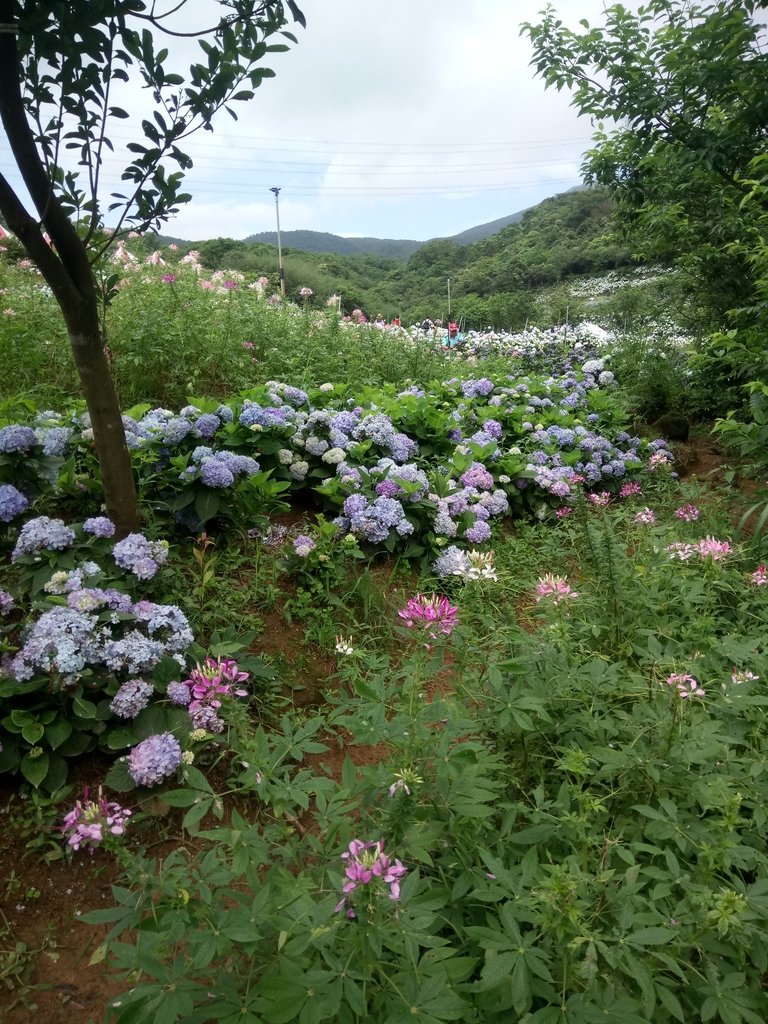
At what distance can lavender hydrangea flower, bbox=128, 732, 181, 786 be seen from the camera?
1.64m

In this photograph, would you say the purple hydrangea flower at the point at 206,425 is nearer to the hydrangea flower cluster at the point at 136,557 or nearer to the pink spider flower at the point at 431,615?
the hydrangea flower cluster at the point at 136,557

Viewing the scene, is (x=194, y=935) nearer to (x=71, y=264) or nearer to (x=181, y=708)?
(x=181, y=708)

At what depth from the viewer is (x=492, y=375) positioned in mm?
5688

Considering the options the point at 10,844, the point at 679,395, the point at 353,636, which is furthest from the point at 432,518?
the point at 679,395

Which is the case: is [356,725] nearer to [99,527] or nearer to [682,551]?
[99,527]

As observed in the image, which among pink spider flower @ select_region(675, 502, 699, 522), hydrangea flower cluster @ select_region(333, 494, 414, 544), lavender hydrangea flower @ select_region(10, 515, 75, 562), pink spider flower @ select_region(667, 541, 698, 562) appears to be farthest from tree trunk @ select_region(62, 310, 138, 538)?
pink spider flower @ select_region(675, 502, 699, 522)

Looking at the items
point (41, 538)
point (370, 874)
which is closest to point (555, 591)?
point (370, 874)

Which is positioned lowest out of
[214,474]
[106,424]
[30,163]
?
[214,474]

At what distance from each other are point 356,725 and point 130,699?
2.56 ft

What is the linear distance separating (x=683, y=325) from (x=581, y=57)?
2.82 m

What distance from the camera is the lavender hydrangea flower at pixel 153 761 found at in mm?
1640

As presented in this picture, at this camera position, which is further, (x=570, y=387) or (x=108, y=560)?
(x=570, y=387)

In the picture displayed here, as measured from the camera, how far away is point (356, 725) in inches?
53.4

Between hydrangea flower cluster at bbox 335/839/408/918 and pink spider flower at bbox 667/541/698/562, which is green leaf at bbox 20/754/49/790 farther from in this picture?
pink spider flower at bbox 667/541/698/562
